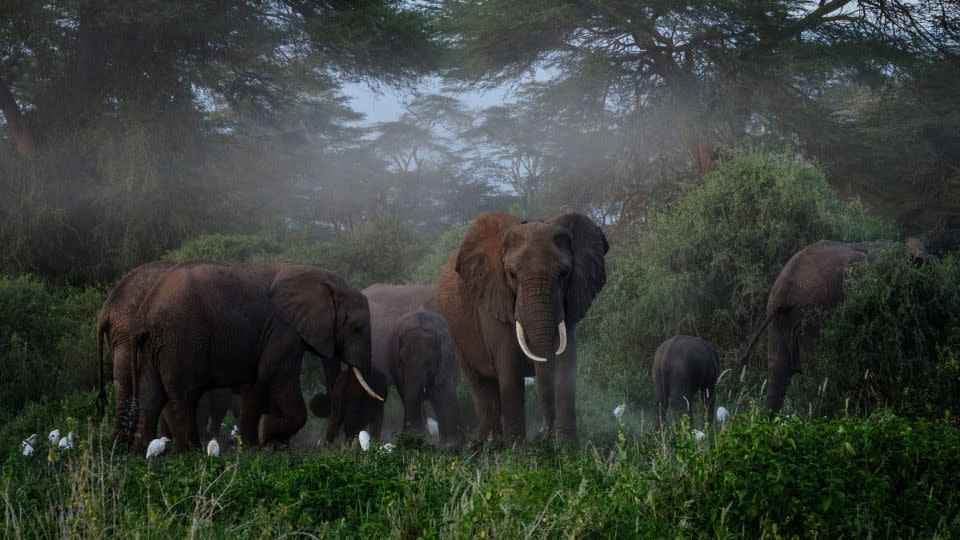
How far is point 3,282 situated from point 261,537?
13.0 meters

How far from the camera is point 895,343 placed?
11352mm

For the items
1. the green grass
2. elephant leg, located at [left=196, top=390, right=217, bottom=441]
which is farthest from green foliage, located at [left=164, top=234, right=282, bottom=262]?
the green grass

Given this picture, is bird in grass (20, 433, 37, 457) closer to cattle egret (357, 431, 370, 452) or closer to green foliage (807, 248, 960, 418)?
cattle egret (357, 431, 370, 452)

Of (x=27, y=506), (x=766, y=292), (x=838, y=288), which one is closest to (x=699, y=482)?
(x=27, y=506)

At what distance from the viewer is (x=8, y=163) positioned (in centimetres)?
2525

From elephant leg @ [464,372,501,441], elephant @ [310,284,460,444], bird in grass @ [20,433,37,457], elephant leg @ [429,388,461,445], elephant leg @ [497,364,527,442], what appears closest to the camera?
bird in grass @ [20,433,37,457]

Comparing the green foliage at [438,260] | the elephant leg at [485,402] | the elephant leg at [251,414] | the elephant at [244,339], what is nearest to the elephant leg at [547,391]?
the elephant leg at [485,402]

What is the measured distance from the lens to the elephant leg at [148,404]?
10.6 m

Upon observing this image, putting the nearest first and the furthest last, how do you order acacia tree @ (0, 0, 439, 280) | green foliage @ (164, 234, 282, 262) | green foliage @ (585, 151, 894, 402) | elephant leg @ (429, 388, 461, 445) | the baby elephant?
1. the baby elephant
2. elephant leg @ (429, 388, 461, 445)
3. green foliage @ (585, 151, 894, 402)
4. green foliage @ (164, 234, 282, 262)
5. acacia tree @ (0, 0, 439, 280)

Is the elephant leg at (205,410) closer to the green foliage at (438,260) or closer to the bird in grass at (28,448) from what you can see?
the bird in grass at (28,448)

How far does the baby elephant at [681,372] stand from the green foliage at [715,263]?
3.19 m

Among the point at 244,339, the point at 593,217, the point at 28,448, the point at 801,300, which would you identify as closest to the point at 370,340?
the point at 244,339

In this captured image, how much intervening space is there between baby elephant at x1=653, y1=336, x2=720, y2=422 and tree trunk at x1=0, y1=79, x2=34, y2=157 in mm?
17210

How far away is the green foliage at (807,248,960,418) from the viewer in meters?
11.2
